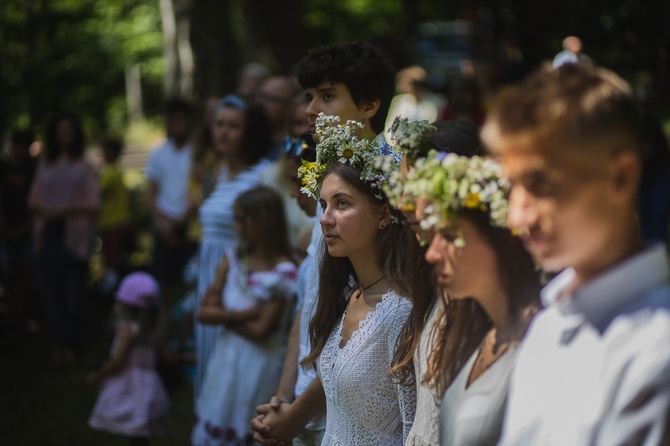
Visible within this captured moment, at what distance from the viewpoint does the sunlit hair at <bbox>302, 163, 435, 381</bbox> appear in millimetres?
3432

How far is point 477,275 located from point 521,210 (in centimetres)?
43

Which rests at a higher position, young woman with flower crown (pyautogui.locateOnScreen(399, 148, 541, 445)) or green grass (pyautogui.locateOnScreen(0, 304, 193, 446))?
young woman with flower crown (pyautogui.locateOnScreen(399, 148, 541, 445))

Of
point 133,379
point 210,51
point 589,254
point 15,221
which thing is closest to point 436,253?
point 589,254

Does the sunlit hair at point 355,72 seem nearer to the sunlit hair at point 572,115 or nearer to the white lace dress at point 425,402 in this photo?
the white lace dress at point 425,402

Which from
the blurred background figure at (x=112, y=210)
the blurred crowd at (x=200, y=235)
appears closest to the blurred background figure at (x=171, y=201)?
the blurred crowd at (x=200, y=235)

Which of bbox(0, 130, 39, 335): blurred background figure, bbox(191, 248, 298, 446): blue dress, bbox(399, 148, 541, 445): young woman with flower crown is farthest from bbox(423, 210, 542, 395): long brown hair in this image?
bbox(0, 130, 39, 335): blurred background figure

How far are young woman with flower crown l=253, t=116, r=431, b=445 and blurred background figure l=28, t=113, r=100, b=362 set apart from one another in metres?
6.08

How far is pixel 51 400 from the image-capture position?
8.55 meters

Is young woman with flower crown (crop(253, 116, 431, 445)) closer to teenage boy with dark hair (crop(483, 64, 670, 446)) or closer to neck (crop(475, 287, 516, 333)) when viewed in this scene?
neck (crop(475, 287, 516, 333))

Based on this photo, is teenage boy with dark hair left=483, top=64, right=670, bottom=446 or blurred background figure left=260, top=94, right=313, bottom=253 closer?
teenage boy with dark hair left=483, top=64, right=670, bottom=446

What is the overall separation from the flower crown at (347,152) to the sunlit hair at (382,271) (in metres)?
0.04

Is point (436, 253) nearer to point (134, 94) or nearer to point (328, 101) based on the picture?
point (328, 101)

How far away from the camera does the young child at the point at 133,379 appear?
6.52 meters

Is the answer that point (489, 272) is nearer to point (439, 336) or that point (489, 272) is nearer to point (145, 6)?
point (439, 336)
